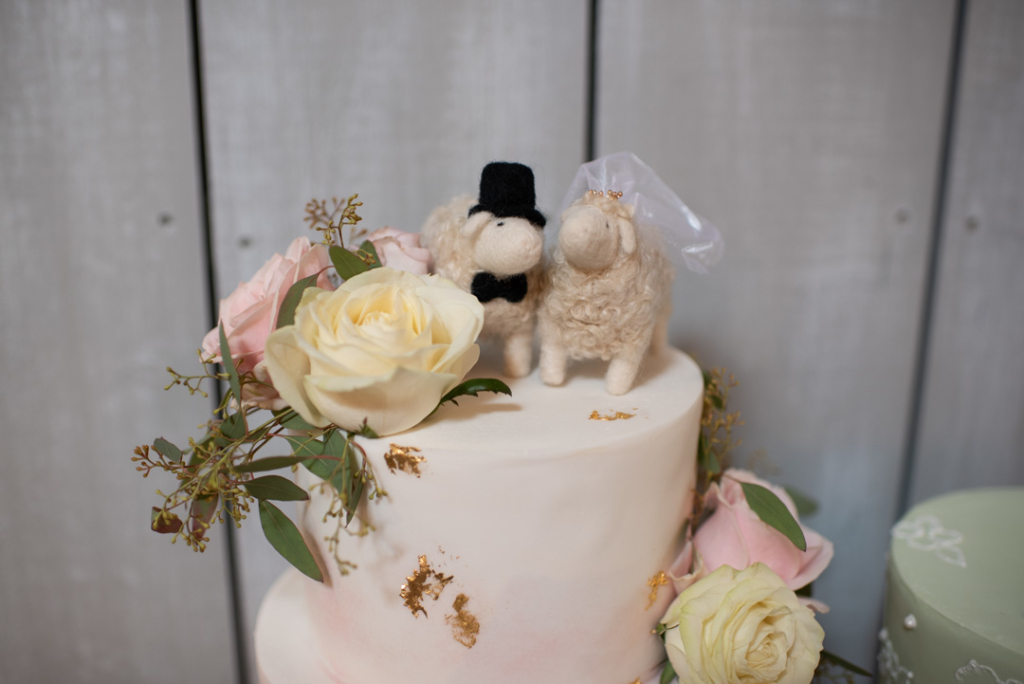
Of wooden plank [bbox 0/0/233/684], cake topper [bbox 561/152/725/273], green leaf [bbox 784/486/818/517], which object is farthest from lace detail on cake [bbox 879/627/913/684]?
wooden plank [bbox 0/0/233/684]

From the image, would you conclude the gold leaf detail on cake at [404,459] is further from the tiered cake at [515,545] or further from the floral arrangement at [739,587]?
the floral arrangement at [739,587]

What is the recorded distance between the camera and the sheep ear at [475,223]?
2.27 ft

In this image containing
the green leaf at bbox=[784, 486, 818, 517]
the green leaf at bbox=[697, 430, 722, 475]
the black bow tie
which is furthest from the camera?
the green leaf at bbox=[784, 486, 818, 517]

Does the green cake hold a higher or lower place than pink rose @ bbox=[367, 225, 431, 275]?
lower

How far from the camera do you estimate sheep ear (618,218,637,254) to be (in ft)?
2.24

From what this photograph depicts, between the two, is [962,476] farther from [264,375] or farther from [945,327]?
[264,375]

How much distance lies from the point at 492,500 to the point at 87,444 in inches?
32.6

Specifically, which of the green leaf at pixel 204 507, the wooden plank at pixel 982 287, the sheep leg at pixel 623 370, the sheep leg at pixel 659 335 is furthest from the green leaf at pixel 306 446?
the wooden plank at pixel 982 287

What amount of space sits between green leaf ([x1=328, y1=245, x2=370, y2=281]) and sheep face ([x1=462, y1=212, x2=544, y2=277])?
0.42 feet

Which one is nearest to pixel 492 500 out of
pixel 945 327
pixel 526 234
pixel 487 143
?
pixel 526 234

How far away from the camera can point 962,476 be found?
1312 millimetres

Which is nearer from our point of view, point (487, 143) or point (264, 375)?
point (264, 375)

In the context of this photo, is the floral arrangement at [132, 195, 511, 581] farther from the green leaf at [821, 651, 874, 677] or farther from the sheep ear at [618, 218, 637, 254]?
the green leaf at [821, 651, 874, 677]

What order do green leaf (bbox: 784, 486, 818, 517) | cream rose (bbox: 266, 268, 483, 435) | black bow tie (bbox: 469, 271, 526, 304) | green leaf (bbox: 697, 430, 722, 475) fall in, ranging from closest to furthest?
cream rose (bbox: 266, 268, 483, 435) → black bow tie (bbox: 469, 271, 526, 304) → green leaf (bbox: 697, 430, 722, 475) → green leaf (bbox: 784, 486, 818, 517)
